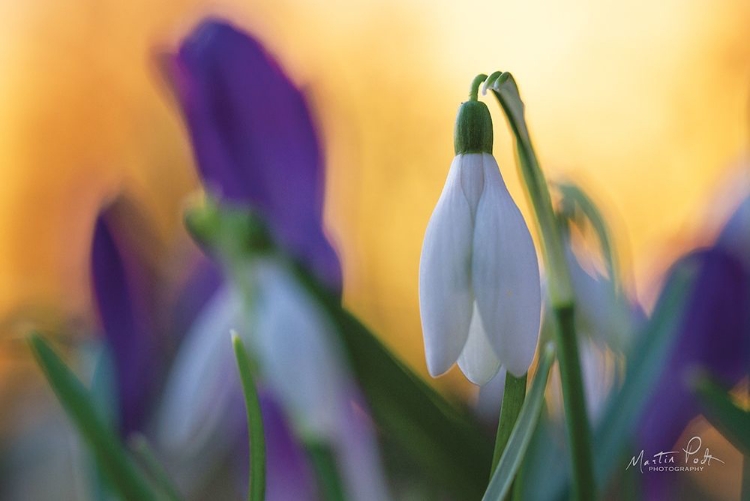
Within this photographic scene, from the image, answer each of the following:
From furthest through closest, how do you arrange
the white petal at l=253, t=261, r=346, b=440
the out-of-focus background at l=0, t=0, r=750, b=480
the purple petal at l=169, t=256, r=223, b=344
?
the out-of-focus background at l=0, t=0, r=750, b=480, the purple petal at l=169, t=256, r=223, b=344, the white petal at l=253, t=261, r=346, b=440

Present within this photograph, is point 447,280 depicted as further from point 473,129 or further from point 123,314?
point 123,314

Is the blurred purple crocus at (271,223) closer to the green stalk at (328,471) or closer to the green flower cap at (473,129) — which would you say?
the green stalk at (328,471)

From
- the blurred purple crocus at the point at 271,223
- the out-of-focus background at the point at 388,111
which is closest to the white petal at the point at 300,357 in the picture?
the blurred purple crocus at the point at 271,223

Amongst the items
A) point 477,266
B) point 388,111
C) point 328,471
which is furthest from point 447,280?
point 388,111

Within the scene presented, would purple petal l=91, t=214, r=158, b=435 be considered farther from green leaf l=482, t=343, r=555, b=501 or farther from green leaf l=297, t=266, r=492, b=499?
green leaf l=482, t=343, r=555, b=501

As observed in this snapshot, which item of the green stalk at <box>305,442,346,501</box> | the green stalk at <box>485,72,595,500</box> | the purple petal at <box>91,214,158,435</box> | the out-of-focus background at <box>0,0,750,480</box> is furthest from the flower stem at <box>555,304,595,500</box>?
the out-of-focus background at <box>0,0,750,480</box>
